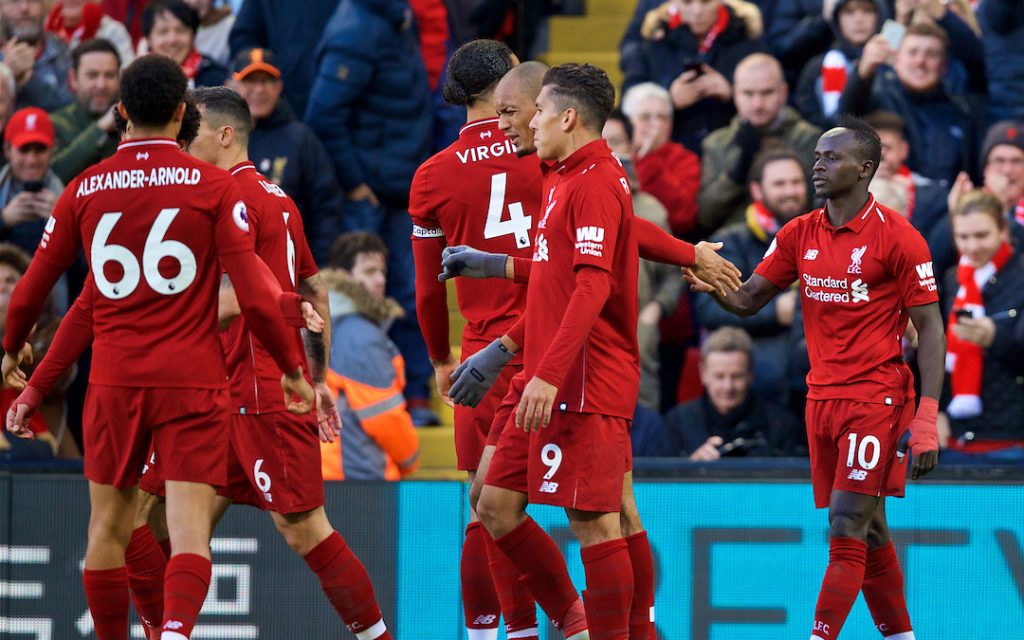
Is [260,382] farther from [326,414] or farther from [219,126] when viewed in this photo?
[219,126]

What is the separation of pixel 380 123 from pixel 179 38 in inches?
56.8

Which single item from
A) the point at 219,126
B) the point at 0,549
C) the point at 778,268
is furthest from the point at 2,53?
the point at 778,268

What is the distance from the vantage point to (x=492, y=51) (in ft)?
21.5

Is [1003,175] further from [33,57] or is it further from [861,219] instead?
[33,57]

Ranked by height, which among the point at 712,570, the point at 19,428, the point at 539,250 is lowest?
the point at 712,570

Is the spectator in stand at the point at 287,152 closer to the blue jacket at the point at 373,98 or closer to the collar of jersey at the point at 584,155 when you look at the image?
the blue jacket at the point at 373,98

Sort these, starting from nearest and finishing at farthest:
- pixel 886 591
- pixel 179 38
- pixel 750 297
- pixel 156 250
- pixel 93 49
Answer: pixel 156 250, pixel 886 591, pixel 750 297, pixel 93 49, pixel 179 38

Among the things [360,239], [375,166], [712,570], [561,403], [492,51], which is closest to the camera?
[561,403]

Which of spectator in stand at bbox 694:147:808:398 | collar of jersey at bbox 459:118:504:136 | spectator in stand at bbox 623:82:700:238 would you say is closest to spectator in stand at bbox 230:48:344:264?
spectator in stand at bbox 623:82:700:238

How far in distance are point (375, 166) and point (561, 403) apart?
17.0ft

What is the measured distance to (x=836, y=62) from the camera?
1027cm

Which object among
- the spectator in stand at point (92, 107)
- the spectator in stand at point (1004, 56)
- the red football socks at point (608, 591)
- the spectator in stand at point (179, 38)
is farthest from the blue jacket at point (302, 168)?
the red football socks at point (608, 591)

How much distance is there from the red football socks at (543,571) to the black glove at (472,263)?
0.92 meters

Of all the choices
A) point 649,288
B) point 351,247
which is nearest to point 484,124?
point 351,247
